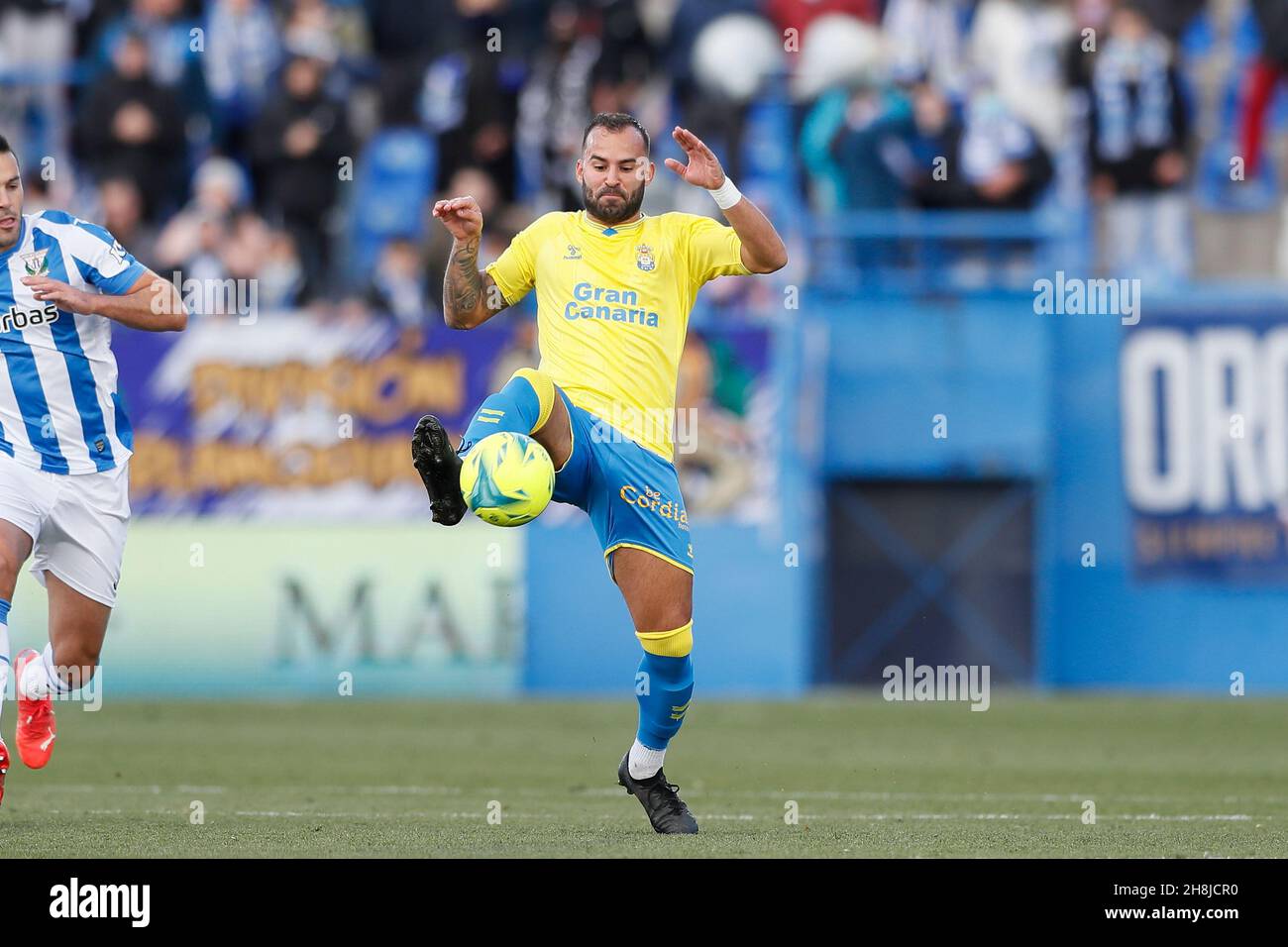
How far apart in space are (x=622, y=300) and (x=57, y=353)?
229cm

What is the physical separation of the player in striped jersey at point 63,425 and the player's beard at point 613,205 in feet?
5.58

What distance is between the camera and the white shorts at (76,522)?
9.01 m

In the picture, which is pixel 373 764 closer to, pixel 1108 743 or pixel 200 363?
pixel 1108 743

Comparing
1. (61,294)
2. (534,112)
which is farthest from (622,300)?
(534,112)

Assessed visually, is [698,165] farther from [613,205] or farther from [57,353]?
[57,353]

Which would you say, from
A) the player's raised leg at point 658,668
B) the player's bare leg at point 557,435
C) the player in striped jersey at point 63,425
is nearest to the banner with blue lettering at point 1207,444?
the player's raised leg at point 658,668

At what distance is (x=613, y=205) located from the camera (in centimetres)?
890

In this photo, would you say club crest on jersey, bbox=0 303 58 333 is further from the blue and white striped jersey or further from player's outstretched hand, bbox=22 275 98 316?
player's outstretched hand, bbox=22 275 98 316

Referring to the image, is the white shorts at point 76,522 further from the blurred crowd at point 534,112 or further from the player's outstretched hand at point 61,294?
the blurred crowd at point 534,112

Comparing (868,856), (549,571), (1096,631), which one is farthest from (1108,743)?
(868,856)

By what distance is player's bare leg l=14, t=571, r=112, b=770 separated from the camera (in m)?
9.34

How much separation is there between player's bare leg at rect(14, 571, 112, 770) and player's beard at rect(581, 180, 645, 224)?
102 inches

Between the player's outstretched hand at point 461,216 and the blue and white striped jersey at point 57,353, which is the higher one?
the player's outstretched hand at point 461,216

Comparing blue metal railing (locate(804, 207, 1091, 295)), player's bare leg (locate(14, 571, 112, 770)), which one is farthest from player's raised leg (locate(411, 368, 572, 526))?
blue metal railing (locate(804, 207, 1091, 295))
